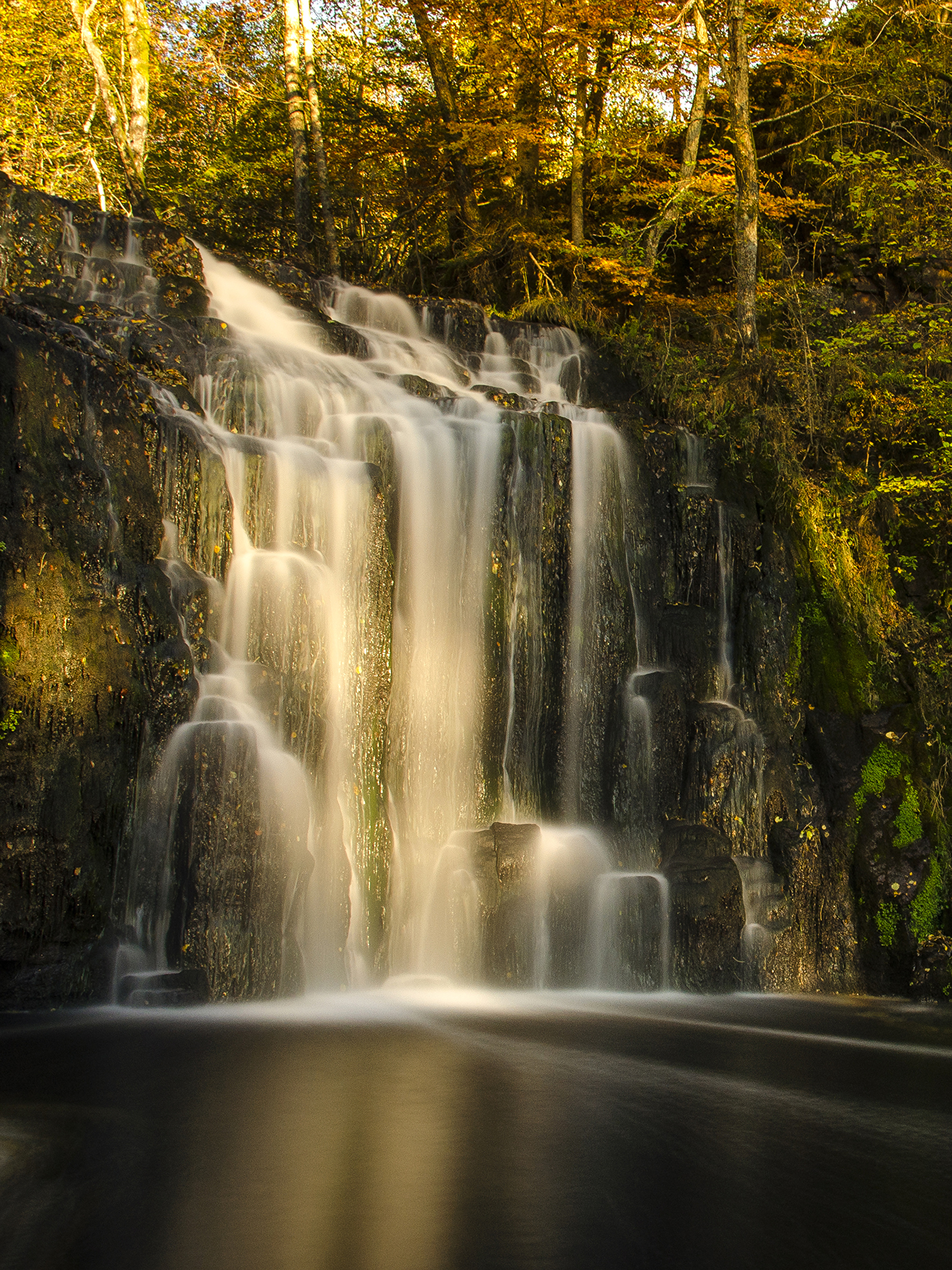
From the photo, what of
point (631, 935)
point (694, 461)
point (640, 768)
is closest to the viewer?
point (631, 935)

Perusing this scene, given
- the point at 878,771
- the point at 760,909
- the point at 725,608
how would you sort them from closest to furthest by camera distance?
the point at 760,909, the point at 878,771, the point at 725,608

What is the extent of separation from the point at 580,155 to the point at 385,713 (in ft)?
39.7

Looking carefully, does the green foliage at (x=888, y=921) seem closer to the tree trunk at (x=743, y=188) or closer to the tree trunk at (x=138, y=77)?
the tree trunk at (x=743, y=188)

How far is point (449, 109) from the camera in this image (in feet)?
58.9

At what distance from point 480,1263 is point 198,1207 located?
3.69 feet

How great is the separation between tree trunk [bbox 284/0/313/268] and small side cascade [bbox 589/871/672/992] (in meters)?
12.4

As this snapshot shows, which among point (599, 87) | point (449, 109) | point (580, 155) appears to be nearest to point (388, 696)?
point (580, 155)

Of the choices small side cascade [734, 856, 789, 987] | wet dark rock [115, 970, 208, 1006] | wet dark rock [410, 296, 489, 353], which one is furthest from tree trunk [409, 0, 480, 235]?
Answer: wet dark rock [115, 970, 208, 1006]

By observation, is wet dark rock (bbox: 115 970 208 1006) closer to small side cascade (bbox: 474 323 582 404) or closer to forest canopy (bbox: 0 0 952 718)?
forest canopy (bbox: 0 0 952 718)

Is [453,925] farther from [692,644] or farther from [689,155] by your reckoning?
[689,155]

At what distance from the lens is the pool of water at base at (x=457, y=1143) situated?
12.4ft

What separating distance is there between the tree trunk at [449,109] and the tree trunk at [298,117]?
2.00 meters

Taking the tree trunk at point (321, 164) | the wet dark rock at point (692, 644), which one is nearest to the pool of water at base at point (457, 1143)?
the wet dark rock at point (692, 644)

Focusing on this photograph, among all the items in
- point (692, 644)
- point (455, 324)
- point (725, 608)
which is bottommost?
point (692, 644)
